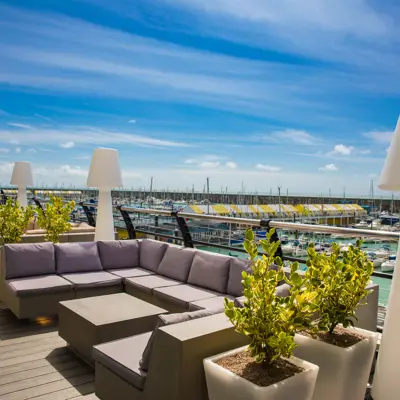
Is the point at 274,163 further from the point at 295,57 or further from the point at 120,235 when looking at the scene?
the point at 120,235

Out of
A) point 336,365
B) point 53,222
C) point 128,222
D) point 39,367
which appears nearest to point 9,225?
point 53,222

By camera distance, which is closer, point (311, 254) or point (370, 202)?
point (311, 254)

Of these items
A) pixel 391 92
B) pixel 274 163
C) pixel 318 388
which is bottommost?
pixel 318 388

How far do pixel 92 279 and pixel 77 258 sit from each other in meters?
0.48

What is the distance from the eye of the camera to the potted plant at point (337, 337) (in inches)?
83.0

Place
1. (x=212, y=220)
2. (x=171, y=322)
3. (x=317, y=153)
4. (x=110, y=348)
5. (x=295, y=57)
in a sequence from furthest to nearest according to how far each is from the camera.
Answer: (x=317, y=153) → (x=295, y=57) → (x=212, y=220) → (x=110, y=348) → (x=171, y=322)

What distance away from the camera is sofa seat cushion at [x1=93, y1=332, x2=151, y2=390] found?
7.34 feet

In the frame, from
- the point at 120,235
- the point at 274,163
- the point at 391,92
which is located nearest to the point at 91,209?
the point at 120,235

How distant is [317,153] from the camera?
2541 centimetres

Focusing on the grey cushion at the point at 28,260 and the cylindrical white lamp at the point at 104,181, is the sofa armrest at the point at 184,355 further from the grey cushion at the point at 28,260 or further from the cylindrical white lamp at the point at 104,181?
the cylindrical white lamp at the point at 104,181

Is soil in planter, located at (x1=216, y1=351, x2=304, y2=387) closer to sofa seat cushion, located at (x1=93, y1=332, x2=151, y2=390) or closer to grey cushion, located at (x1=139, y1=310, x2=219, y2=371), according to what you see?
grey cushion, located at (x1=139, y1=310, x2=219, y2=371)

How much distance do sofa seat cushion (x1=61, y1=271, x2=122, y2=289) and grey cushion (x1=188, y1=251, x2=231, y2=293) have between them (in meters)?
0.86

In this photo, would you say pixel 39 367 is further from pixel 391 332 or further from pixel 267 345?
pixel 391 332

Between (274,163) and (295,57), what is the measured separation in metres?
14.3
